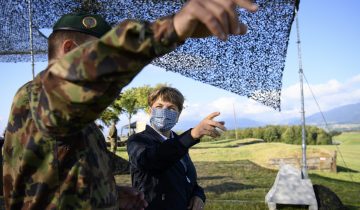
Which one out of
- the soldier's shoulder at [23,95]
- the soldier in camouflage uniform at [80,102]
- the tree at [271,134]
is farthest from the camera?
the tree at [271,134]

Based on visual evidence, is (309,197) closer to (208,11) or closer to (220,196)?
(220,196)

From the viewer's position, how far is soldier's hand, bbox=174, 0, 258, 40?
33.4 inches

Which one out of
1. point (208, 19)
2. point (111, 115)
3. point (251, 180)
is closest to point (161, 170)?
point (208, 19)

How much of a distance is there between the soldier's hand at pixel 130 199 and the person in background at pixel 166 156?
59 cm

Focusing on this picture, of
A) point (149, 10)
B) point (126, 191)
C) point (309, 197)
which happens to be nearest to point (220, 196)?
point (309, 197)

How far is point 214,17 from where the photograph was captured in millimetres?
852

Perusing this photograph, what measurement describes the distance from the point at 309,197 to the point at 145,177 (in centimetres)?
476

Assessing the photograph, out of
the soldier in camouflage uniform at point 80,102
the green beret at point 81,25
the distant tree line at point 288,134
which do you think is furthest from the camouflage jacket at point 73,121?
the distant tree line at point 288,134

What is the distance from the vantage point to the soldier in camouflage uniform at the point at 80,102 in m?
0.95

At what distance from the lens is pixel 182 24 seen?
92cm

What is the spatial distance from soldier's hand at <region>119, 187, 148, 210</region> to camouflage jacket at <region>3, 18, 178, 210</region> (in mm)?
188

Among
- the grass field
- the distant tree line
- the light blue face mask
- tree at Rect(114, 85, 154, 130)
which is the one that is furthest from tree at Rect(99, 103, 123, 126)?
the light blue face mask

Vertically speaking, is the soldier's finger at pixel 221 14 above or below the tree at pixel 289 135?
above

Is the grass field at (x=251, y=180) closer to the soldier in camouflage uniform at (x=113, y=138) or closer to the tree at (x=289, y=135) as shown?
the soldier in camouflage uniform at (x=113, y=138)
